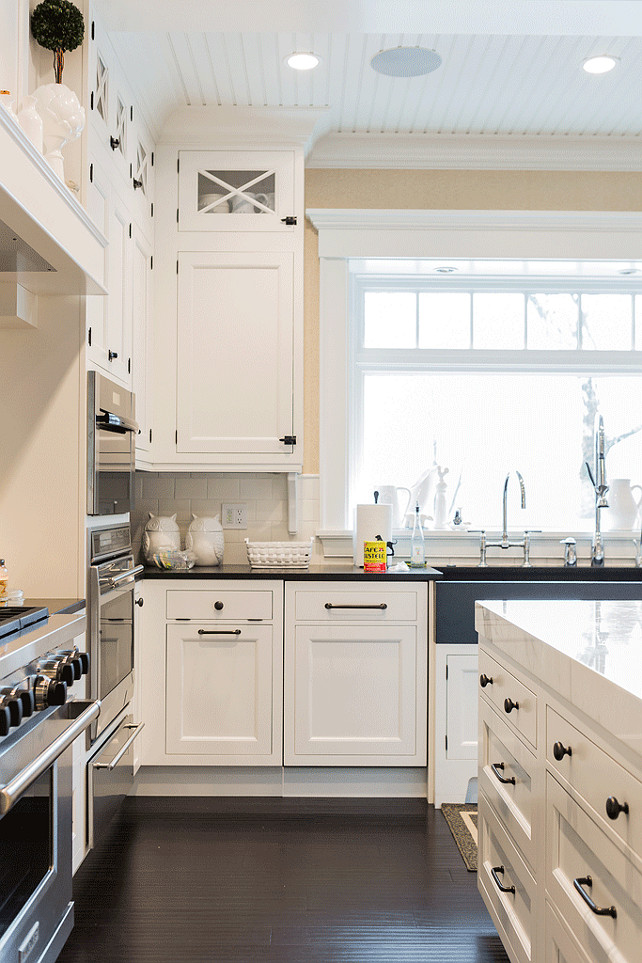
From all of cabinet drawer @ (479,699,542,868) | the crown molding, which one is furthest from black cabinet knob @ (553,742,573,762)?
the crown molding

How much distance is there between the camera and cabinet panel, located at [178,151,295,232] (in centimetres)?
371

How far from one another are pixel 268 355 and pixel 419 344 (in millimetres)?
921

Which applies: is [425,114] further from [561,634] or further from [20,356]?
[561,634]

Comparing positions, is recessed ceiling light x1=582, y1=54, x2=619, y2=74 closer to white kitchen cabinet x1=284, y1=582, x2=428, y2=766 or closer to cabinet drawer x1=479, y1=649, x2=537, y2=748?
white kitchen cabinet x1=284, y1=582, x2=428, y2=766

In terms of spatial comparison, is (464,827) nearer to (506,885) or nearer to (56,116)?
(506,885)

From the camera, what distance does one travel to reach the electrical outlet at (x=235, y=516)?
3969 millimetres

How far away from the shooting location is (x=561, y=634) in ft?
5.78

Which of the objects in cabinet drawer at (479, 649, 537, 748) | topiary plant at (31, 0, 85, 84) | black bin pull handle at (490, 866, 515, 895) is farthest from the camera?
topiary plant at (31, 0, 85, 84)

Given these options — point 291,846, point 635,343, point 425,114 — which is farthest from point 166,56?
point 291,846

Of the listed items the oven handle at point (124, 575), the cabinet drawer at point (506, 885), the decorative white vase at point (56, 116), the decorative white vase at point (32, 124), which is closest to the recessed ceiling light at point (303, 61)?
the decorative white vase at point (56, 116)

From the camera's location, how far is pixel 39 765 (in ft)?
5.26

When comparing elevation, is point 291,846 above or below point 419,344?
below

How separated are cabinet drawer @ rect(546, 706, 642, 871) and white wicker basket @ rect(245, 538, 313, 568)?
2033mm

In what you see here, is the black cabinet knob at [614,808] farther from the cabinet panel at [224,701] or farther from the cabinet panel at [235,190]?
the cabinet panel at [235,190]
